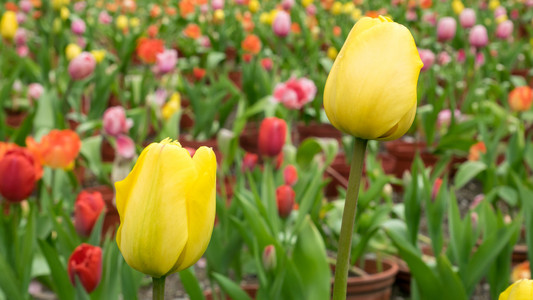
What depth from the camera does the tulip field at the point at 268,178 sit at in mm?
566

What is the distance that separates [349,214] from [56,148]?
3.06ft

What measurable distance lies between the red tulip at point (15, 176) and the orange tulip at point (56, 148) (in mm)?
282

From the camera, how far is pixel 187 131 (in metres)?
3.12

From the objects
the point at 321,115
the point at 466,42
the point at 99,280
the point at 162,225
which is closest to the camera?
the point at 162,225

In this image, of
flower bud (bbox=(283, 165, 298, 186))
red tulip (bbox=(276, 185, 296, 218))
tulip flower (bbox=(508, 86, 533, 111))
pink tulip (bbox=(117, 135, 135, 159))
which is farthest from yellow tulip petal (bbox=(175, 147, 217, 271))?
tulip flower (bbox=(508, 86, 533, 111))

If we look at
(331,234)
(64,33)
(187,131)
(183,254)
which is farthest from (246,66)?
(183,254)

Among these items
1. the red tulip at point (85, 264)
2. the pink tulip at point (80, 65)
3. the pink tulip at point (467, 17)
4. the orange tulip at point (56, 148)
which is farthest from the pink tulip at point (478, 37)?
the red tulip at point (85, 264)

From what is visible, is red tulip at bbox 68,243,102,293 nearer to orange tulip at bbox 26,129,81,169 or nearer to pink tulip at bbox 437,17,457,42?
orange tulip at bbox 26,129,81,169

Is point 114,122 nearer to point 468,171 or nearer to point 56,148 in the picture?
point 56,148

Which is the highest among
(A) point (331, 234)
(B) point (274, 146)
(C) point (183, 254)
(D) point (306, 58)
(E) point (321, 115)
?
(C) point (183, 254)

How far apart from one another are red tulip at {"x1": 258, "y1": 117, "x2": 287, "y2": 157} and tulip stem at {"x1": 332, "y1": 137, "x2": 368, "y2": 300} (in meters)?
0.82

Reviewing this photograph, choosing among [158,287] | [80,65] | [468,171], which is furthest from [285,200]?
[80,65]

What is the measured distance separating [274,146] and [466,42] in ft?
8.46

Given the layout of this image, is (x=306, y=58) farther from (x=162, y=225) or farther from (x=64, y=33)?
(x=162, y=225)
